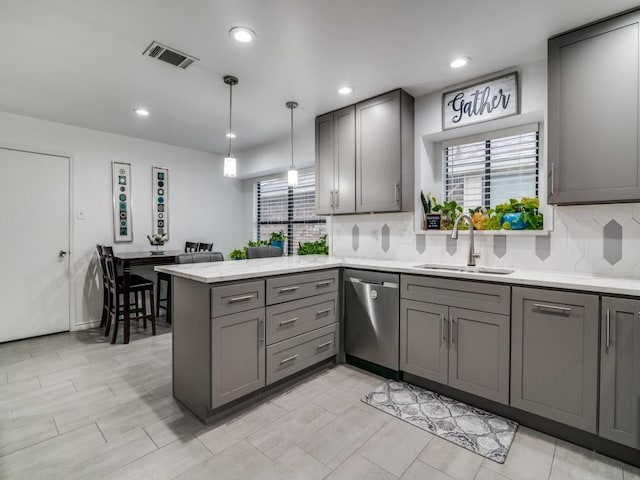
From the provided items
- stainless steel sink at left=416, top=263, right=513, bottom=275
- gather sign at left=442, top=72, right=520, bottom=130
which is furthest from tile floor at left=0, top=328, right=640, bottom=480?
A: gather sign at left=442, top=72, right=520, bottom=130

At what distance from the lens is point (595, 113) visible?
1.97 m

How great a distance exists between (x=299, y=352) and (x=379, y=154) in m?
1.92

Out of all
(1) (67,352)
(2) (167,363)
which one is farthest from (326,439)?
(1) (67,352)

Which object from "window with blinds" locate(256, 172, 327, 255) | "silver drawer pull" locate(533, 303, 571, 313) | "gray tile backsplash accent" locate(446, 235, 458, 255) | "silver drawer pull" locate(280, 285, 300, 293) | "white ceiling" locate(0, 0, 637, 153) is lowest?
"silver drawer pull" locate(533, 303, 571, 313)

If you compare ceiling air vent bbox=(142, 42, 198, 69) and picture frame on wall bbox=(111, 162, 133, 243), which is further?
picture frame on wall bbox=(111, 162, 133, 243)

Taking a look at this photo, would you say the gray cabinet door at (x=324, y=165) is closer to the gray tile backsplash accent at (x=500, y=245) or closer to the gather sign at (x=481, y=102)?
the gather sign at (x=481, y=102)

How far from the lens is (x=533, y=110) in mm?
2387

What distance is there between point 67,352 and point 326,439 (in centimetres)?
293

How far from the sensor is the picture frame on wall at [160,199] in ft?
15.0

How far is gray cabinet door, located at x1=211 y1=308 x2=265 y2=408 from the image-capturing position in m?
1.94

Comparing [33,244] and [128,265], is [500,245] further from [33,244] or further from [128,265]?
[33,244]

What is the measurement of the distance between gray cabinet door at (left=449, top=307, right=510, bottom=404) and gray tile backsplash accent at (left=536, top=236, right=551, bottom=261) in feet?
2.37

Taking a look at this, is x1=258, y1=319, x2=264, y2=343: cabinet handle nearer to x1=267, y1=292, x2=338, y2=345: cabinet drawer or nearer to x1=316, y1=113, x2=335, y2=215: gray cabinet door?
x1=267, y1=292, x2=338, y2=345: cabinet drawer

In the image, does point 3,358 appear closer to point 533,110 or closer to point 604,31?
point 533,110
